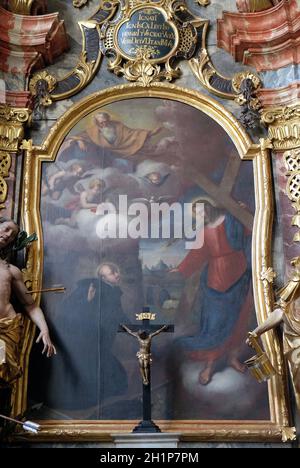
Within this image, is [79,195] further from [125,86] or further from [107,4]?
[107,4]

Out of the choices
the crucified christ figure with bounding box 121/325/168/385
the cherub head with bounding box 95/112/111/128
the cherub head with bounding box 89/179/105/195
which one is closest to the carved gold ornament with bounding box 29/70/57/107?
the cherub head with bounding box 95/112/111/128

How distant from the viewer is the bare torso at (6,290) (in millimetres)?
7059

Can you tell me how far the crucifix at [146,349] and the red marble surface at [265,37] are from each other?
343 cm

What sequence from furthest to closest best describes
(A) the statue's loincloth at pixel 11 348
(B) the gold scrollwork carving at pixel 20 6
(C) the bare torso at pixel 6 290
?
1. (B) the gold scrollwork carving at pixel 20 6
2. (C) the bare torso at pixel 6 290
3. (A) the statue's loincloth at pixel 11 348

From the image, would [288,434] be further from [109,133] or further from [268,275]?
[109,133]

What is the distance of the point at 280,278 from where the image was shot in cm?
761

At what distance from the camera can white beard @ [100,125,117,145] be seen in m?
8.23

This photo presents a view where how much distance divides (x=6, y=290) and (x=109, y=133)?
2272 mm

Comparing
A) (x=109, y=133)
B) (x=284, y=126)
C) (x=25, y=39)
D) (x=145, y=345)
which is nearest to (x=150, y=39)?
(x=109, y=133)

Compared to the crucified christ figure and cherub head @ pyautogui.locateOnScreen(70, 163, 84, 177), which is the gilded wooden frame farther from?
the crucified christ figure

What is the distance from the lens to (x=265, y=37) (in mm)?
8445

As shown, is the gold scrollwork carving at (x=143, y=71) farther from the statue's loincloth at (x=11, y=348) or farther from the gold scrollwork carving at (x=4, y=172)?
the statue's loincloth at (x=11, y=348)

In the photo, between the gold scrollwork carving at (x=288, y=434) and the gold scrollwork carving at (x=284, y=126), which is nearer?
the gold scrollwork carving at (x=288, y=434)

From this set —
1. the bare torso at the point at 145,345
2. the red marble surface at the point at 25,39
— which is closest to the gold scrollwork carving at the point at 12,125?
the red marble surface at the point at 25,39
